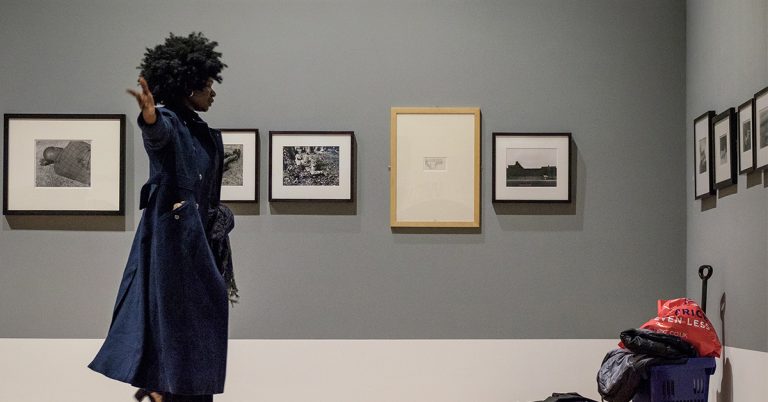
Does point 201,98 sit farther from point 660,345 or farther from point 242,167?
point 660,345

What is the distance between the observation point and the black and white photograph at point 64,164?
468cm

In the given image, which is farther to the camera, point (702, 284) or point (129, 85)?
point (129, 85)

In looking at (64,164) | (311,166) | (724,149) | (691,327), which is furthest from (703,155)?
(64,164)

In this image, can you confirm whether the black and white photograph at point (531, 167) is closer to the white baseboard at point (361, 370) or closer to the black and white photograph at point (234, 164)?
the white baseboard at point (361, 370)

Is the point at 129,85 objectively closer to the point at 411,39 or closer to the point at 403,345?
the point at 411,39

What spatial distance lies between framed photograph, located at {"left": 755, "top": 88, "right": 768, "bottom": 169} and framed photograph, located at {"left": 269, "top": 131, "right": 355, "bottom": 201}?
1.93m

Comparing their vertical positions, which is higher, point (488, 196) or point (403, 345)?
point (488, 196)

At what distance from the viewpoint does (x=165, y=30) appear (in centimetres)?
477

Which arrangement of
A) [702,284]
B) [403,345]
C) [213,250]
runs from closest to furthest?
1. [213,250]
2. [702,284]
3. [403,345]

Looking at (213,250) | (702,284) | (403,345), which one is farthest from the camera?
(403,345)

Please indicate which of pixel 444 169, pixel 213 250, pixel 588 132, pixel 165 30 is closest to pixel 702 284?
pixel 588 132

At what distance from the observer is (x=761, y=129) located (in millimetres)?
3637

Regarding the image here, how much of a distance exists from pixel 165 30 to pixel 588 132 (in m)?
2.24

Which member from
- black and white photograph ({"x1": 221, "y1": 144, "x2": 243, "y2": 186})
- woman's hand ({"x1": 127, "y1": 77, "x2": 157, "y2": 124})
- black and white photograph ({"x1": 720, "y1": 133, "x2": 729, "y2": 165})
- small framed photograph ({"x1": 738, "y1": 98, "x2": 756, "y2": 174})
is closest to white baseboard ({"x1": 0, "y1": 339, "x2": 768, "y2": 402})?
black and white photograph ({"x1": 221, "y1": 144, "x2": 243, "y2": 186})
